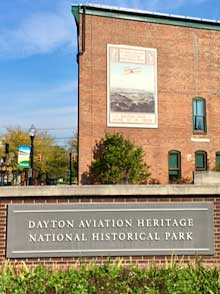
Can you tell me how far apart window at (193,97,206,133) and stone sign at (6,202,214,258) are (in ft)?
84.6

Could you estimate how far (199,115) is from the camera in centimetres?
3341

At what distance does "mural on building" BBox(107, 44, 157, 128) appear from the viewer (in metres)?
30.7

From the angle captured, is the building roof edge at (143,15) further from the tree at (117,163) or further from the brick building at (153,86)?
the tree at (117,163)

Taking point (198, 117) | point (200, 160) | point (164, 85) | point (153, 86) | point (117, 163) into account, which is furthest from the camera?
point (198, 117)

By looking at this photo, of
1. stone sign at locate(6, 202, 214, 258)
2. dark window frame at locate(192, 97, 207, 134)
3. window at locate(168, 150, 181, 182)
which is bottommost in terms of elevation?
stone sign at locate(6, 202, 214, 258)

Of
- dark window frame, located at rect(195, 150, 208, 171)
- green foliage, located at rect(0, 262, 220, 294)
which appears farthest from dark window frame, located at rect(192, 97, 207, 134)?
green foliage, located at rect(0, 262, 220, 294)

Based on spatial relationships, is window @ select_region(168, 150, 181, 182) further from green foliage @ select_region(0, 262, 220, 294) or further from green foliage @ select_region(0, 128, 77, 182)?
green foliage @ select_region(0, 262, 220, 294)

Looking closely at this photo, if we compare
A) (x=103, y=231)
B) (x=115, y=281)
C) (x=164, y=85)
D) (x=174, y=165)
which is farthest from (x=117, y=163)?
(x=115, y=281)

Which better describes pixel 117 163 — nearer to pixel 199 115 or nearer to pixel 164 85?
pixel 164 85

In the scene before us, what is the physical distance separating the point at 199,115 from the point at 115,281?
28.7 meters

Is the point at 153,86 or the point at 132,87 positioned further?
the point at 153,86

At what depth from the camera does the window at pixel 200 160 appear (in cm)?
3231

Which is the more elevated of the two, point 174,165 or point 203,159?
point 203,159

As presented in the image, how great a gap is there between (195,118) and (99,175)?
382 inches
